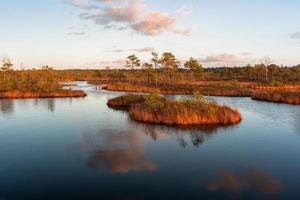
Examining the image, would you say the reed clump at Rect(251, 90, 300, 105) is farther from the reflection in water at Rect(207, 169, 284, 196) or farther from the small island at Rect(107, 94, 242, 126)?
the reflection in water at Rect(207, 169, 284, 196)

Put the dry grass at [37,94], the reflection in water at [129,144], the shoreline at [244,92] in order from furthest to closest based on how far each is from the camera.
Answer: the dry grass at [37,94] < the shoreline at [244,92] < the reflection in water at [129,144]

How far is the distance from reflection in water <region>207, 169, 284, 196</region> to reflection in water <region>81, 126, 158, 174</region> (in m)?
3.48

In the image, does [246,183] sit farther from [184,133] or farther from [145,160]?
[184,133]

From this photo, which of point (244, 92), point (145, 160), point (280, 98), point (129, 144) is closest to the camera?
point (145, 160)

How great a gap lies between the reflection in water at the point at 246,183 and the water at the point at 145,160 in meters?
0.04

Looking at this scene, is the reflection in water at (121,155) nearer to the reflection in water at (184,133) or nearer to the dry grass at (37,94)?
the reflection in water at (184,133)

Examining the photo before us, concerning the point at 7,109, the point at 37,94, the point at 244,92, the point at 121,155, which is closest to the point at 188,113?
the point at 121,155

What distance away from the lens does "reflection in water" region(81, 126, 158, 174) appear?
16.7m

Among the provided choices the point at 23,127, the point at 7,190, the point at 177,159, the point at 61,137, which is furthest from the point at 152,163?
the point at 23,127

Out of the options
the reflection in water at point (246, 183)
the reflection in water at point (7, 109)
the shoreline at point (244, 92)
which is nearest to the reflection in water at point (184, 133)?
the reflection in water at point (246, 183)

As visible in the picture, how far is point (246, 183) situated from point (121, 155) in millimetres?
7556

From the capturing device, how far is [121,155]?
62.1 ft

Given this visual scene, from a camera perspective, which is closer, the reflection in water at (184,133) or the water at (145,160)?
the water at (145,160)

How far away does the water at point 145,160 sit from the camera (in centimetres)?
1343
